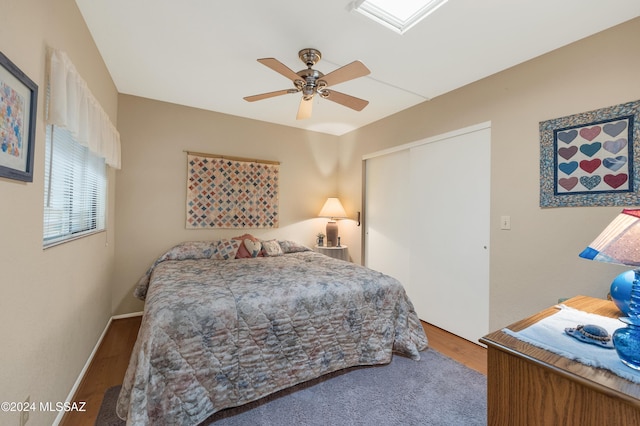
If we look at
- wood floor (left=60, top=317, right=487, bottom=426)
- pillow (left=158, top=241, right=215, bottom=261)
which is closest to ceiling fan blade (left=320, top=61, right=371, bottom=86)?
pillow (left=158, top=241, right=215, bottom=261)

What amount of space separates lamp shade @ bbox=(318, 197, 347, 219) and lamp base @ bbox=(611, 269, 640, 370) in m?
3.34

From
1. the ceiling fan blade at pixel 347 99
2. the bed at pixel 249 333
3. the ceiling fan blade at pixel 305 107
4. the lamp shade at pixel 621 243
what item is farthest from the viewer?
the ceiling fan blade at pixel 305 107

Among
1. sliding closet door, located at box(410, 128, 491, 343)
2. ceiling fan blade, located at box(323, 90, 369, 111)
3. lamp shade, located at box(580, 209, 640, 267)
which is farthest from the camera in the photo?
sliding closet door, located at box(410, 128, 491, 343)

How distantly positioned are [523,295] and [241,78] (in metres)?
3.19

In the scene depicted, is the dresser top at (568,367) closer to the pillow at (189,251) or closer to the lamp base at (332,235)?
the pillow at (189,251)

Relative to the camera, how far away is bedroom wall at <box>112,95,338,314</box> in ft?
10.1

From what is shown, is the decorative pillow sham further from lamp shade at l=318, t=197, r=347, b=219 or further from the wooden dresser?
the wooden dresser

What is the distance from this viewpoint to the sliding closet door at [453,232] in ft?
8.53

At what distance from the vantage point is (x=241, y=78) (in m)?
2.64

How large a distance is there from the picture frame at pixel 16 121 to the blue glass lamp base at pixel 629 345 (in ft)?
7.07

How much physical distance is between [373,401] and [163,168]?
322 centimetres

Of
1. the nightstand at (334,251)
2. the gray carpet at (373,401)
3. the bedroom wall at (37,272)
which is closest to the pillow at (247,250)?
the nightstand at (334,251)

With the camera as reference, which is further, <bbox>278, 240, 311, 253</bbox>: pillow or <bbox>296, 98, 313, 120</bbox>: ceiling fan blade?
<bbox>278, 240, 311, 253</bbox>: pillow

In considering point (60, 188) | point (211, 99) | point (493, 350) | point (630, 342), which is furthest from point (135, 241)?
point (630, 342)
